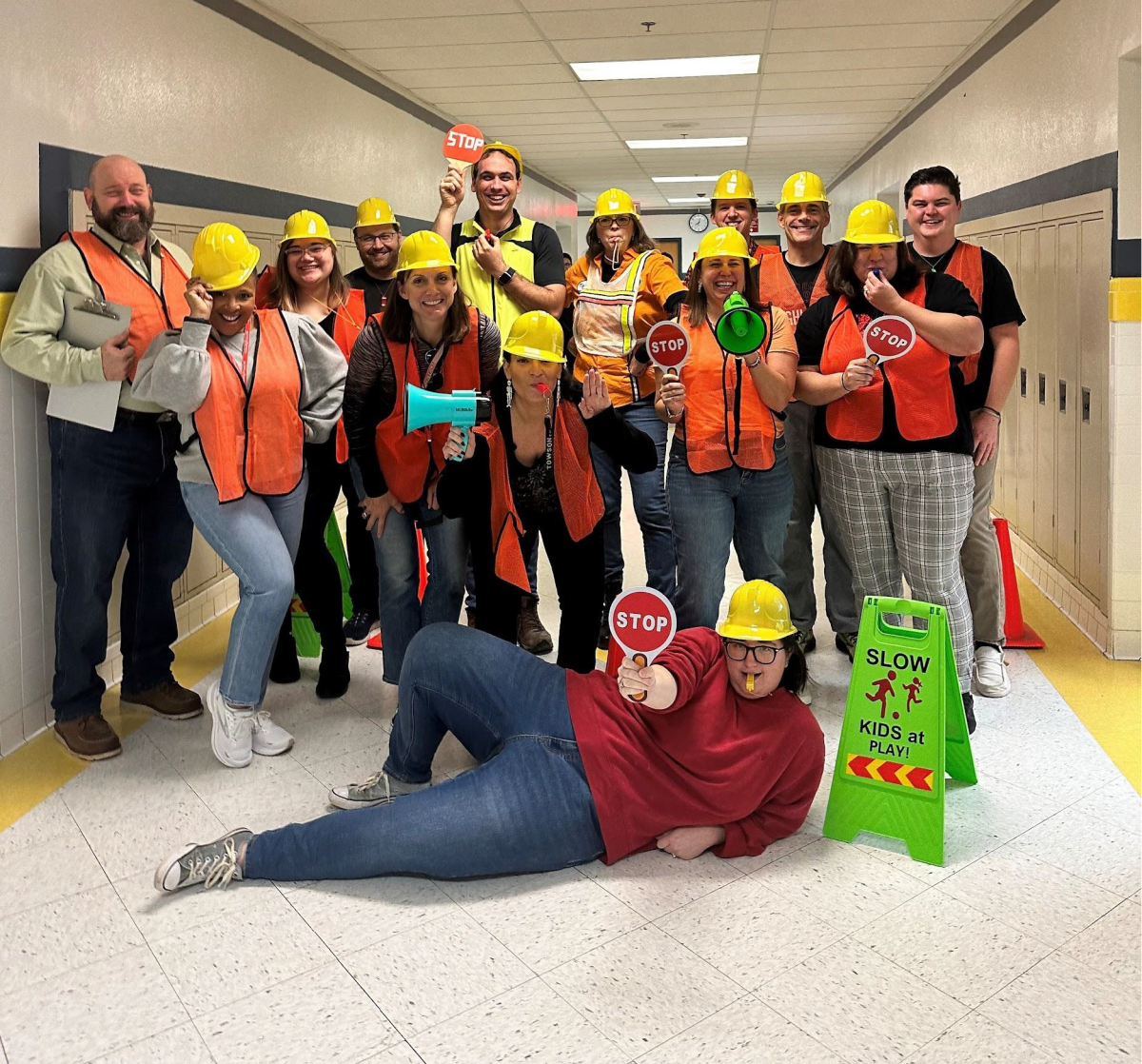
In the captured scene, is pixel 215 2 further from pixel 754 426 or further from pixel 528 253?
pixel 754 426

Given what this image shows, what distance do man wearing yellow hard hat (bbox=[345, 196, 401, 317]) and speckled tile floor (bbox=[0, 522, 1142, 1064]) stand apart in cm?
208

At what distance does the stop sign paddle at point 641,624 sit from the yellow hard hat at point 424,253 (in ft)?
4.10

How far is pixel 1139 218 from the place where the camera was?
4211 mm

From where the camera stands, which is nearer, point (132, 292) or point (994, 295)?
point (132, 292)

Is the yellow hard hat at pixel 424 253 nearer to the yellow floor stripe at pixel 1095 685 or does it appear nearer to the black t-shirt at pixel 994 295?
the black t-shirt at pixel 994 295

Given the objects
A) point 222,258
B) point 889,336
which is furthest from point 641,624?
point 222,258

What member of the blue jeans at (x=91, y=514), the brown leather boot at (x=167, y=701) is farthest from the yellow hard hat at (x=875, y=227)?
the brown leather boot at (x=167, y=701)

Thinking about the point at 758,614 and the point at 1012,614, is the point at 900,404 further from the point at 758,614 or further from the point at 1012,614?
the point at 1012,614

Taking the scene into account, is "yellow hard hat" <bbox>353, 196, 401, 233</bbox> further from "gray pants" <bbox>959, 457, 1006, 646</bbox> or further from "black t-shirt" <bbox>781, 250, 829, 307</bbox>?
"gray pants" <bbox>959, 457, 1006, 646</bbox>

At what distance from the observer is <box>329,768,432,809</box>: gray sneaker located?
3047 mm

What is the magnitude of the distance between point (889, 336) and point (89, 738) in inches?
106

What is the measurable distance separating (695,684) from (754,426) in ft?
3.66

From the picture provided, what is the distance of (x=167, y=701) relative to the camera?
3.86 metres

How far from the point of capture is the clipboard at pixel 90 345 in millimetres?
3449
